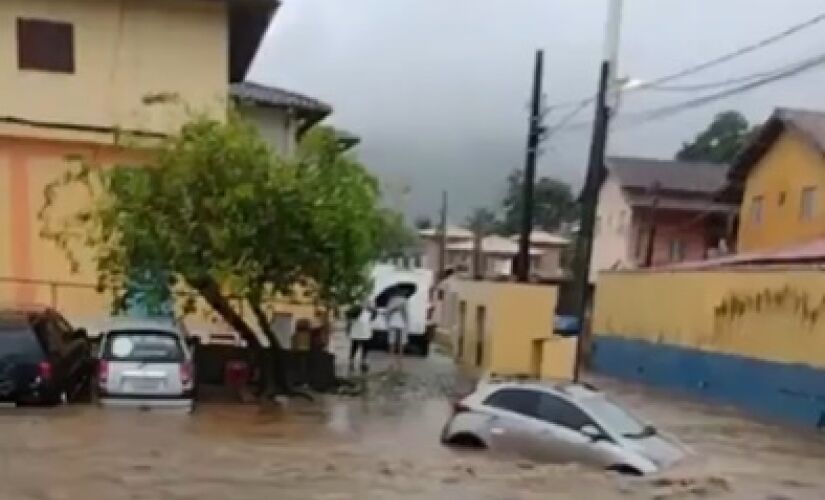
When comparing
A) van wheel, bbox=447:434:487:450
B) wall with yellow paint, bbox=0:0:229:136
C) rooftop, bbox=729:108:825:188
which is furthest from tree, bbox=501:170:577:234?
van wheel, bbox=447:434:487:450

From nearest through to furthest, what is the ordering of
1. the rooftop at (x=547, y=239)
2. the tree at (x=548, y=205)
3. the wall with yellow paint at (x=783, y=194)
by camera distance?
1. the wall with yellow paint at (x=783, y=194)
2. the rooftop at (x=547, y=239)
3. the tree at (x=548, y=205)

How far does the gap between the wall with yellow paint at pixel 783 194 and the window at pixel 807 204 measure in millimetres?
114

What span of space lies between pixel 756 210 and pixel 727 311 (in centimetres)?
1647

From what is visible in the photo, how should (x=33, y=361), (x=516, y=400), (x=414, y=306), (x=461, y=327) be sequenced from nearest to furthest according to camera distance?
(x=516, y=400) → (x=33, y=361) → (x=461, y=327) → (x=414, y=306)

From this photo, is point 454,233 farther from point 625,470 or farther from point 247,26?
point 625,470

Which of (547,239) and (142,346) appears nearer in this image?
(142,346)

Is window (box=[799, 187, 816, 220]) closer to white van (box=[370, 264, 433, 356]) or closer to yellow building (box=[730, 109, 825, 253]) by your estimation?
yellow building (box=[730, 109, 825, 253])

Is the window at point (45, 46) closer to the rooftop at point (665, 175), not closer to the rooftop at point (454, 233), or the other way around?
the rooftop at point (665, 175)

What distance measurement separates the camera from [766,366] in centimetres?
3297

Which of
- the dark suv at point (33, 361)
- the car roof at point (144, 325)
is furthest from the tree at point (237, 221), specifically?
the dark suv at point (33, 361)

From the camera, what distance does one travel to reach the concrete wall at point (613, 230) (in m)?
68.1

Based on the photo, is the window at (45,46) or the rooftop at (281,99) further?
the rooftop at (281,99)

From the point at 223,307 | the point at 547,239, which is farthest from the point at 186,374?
the point at 547,239

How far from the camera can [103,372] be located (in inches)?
907
